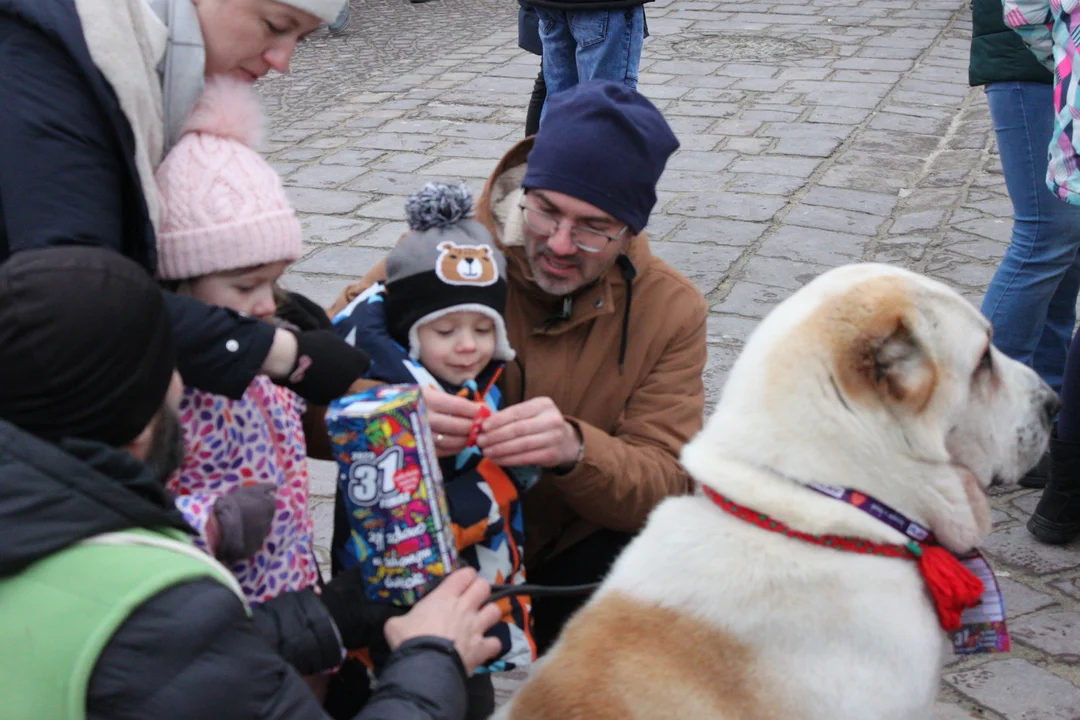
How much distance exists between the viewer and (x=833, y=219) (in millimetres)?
7082

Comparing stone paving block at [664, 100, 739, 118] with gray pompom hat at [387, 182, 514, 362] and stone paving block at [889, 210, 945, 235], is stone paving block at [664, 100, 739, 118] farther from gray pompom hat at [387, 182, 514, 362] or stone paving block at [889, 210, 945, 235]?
gray pompom hat at [387, 182, 514, 362]

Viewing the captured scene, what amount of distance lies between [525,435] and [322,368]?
50cm

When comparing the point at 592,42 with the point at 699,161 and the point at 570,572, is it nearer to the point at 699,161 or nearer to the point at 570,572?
the point at 699,161

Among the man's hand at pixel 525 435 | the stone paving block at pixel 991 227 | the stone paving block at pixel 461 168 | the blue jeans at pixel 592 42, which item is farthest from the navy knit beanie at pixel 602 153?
the stone paving block at pixel 461 168

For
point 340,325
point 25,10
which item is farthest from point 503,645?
→ point 25,10

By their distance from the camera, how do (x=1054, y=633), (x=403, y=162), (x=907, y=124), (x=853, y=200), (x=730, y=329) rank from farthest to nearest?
(x=907, y=124) < (x=403, y=162) < (x=853, y=200) < (x=730, y=329) < (x=1054, y=633)

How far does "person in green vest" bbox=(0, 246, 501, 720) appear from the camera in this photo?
4.91ft

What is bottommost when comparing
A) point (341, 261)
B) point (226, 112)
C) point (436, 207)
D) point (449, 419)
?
point (341, 261)

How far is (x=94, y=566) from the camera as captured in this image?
152 cm

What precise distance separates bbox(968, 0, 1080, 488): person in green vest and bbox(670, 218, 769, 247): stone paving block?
2176 mm

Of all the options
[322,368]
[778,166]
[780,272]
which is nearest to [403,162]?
[778,166]

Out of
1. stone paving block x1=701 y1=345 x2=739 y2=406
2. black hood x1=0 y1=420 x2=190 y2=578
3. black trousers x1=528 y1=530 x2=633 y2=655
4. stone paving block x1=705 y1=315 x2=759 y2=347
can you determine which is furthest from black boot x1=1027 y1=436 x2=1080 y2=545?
black hood x1=0 y1=420 x2=190 y2=578

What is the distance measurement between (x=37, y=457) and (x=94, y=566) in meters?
0.16

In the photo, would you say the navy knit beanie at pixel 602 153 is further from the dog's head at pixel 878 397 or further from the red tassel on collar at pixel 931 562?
the red tassel on collar at pixel 931 562
